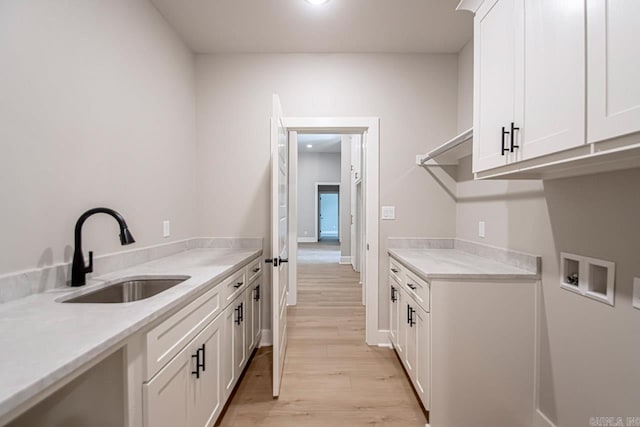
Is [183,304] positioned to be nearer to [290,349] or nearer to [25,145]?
[25,145]

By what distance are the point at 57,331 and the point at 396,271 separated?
6.96 feet

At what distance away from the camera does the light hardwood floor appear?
1.73 metres

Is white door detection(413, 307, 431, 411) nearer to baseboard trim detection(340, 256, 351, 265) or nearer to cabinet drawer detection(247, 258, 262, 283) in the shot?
cabinet drawer detection(247, 258, 262, 283)

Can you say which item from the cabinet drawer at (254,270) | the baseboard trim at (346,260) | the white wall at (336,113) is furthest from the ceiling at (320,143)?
the cabinet drawer at (254,270)

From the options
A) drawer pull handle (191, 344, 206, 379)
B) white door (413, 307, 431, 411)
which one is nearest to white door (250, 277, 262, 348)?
drawer pull handle (191, 344, 206, 379)

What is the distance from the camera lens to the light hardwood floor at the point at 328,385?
1732 mm

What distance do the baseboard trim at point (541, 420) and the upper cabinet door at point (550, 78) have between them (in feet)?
4.65

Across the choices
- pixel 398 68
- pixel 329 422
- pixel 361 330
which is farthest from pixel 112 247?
pixel 398 68

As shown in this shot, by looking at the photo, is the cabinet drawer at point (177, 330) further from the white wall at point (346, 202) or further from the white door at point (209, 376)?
the white wall at point (346, 202)

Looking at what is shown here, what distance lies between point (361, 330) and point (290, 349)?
2.63 feet

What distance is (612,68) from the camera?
864 mm

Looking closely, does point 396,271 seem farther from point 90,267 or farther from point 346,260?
point 346,260

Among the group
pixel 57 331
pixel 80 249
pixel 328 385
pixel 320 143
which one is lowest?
pixel 328 385

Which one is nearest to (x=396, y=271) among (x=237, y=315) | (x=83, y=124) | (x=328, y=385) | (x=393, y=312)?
(x=393, y=312)
